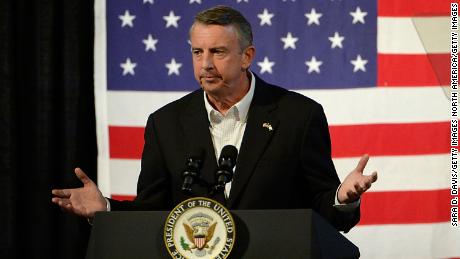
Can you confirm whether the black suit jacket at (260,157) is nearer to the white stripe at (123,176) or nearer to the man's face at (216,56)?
the man's face at (216,56)

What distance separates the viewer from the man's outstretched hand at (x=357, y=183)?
213 cm

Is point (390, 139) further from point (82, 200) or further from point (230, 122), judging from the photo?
point (82, 200)

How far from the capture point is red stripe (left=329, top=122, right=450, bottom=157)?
3.84m

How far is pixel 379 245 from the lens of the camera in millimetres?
3850

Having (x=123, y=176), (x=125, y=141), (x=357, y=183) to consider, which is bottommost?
(x=123, y=176)

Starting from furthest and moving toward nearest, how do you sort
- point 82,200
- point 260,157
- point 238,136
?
1. point 238,136
2. point 260,157
3. point 82,200

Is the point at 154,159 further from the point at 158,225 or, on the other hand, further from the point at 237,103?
the point at 158,225

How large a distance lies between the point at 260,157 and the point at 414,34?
155 centimetres

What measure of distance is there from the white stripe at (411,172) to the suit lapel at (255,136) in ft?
3.90

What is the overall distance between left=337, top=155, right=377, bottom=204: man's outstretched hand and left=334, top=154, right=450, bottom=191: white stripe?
1566 millimetres

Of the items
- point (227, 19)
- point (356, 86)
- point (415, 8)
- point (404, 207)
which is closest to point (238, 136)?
point (227, 19)

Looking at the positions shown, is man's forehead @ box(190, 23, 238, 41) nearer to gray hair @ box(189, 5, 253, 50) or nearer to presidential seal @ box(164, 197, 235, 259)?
gray hair @ box(189, 5, 253, 50)

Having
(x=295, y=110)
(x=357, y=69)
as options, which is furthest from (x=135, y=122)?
(x=295, y=110)

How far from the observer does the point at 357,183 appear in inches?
85.3
